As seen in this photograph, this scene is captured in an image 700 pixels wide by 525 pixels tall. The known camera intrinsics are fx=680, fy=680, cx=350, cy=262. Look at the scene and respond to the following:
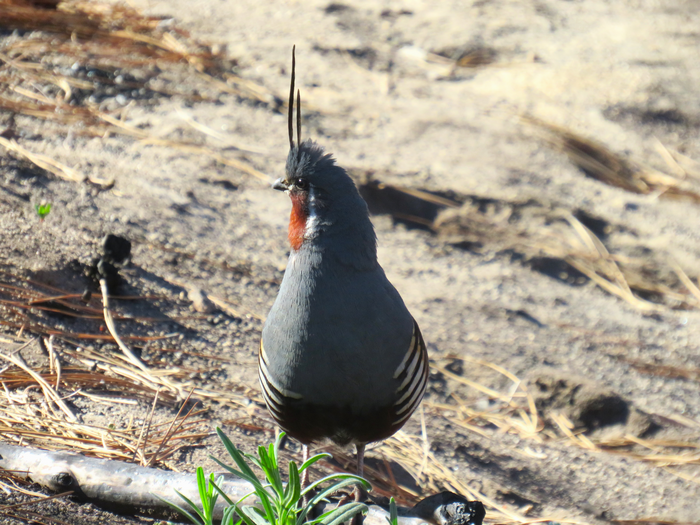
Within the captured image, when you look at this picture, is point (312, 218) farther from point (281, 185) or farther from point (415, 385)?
point (415, 385)

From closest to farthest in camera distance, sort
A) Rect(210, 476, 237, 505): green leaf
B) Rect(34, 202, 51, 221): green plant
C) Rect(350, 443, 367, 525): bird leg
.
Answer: Rect(210, 476, 237, 505): green leaf, Rect(350, 443, 367, 525): bird leg, Rect(34, 202, 51, 221): green plant

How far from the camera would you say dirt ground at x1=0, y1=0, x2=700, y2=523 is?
3.69m

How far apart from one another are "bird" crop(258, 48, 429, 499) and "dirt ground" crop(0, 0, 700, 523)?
23.9 inches

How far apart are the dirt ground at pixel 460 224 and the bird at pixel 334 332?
0.61m

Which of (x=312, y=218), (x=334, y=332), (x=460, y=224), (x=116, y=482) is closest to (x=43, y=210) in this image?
(x=312, y=218)

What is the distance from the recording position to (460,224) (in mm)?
5664

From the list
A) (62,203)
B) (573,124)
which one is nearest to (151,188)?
(62,203)

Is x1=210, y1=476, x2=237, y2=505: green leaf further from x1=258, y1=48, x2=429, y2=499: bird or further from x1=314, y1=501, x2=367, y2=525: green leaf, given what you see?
x1=258, y1=48, x2=429, y2=499: bird

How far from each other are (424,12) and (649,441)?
5865 mm

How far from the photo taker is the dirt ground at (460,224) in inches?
145

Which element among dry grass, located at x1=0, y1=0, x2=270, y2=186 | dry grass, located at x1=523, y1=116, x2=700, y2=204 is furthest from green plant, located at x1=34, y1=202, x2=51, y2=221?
dry grass, located at x1=523, y1=116, x2=700, y2=204

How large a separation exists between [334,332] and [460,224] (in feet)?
10.7

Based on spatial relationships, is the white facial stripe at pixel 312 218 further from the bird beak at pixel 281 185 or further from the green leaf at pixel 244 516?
the green leaf at pixel 244 516

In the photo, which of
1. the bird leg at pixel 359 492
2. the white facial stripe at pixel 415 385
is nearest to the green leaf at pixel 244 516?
the bird leg at pixel 359 492
